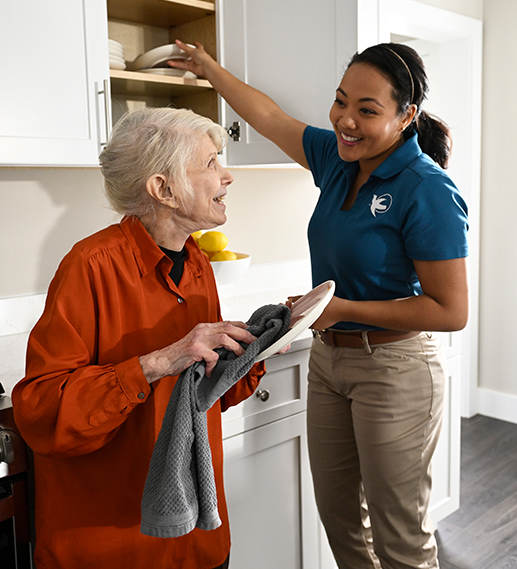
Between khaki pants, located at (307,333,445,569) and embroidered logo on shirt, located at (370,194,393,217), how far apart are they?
34cm

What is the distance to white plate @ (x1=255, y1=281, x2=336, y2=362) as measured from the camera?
94 centimetres

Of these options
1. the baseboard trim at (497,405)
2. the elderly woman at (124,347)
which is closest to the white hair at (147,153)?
the elderly woman at (124,347)

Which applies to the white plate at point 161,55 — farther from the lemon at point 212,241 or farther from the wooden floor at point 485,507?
the wooden floor at point 485,507

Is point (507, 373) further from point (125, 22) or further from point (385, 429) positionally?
point (125, 22)

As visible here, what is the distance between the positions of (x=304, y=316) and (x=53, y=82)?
906 millimetres

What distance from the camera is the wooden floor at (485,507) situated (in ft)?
7.19

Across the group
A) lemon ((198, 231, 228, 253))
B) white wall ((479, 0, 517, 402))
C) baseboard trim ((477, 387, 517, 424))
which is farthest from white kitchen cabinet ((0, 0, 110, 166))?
baseboard trim ((477, 387, 517, 424))

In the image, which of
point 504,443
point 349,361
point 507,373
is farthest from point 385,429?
point 507,373

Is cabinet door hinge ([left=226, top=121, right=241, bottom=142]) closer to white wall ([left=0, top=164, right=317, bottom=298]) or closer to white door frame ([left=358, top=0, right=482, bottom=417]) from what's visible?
white wall ([left=0, top=164, right=317, bottom=298])

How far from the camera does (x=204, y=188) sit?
43.6 inches

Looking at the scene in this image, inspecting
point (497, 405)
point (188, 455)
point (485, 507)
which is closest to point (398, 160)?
point (188, 455)

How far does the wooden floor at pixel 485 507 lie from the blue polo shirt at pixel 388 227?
1331 mm

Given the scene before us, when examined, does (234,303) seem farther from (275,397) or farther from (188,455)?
(188,455)

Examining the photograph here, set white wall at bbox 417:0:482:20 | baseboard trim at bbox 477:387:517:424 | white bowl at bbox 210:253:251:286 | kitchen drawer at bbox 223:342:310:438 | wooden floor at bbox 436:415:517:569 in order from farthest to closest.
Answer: baseboard trim at bbox 477:387:517:424 < white wall at bbox 417:0:482:20 < wooden floor at bbox 436:415:517:569 < white bowl at bbox 210:253:251:286 < kitchen drawer at bbox 223:342:310:438
